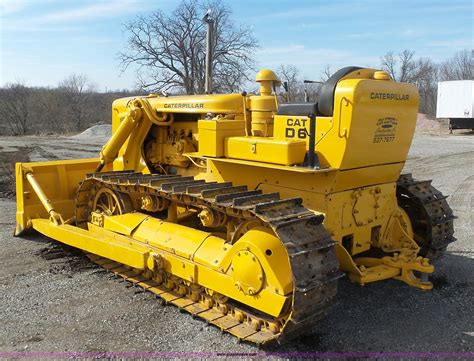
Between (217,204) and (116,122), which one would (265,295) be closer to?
(217,204)

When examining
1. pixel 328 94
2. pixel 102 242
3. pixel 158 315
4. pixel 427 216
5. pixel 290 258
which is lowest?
pixel 158 315

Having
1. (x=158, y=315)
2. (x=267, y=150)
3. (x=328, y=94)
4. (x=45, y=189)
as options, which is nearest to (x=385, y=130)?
(x=328, y=94)

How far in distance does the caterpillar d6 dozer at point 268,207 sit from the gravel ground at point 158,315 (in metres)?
0.26

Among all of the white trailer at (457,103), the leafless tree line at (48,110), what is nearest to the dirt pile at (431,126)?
the white trailer at (457,103)

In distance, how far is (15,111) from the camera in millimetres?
47594

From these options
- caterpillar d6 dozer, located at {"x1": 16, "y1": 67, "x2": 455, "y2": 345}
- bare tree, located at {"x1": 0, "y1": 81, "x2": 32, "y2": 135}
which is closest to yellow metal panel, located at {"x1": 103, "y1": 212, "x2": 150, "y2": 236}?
caterpillar d6 dozer, located at {"x1": 16, "y1": 67, "x2": 455, "y2": 345}

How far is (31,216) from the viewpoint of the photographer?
731cm

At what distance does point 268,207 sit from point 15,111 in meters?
49.6

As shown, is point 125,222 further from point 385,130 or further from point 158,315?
point 385,130

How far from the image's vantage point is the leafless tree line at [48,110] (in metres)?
47.3

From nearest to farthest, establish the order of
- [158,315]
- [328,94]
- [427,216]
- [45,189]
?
[328,94], [158,315], [427,216], [45,189]

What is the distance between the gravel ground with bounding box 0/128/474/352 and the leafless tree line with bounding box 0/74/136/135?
4183 centimetres

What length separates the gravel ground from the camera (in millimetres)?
4227

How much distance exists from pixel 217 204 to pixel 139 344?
4.64ft
